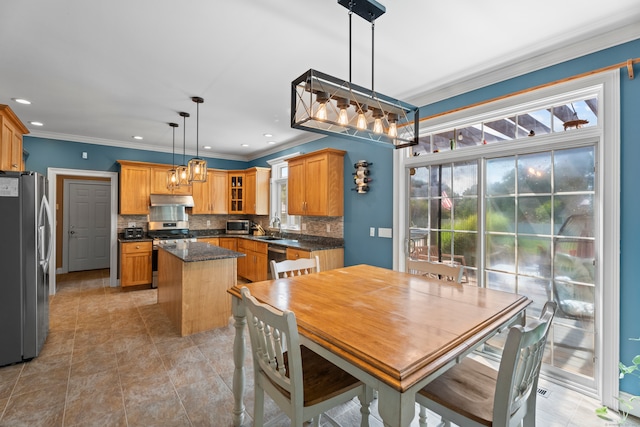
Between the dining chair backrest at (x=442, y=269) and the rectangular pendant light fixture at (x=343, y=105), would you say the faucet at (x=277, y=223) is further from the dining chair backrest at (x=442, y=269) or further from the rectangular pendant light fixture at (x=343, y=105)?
the rectangular pendant light fixture at (x=343, y=105)

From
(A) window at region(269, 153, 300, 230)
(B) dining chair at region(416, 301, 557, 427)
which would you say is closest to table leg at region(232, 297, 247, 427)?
(B) dining chair at region(416, 301, 557, 427)

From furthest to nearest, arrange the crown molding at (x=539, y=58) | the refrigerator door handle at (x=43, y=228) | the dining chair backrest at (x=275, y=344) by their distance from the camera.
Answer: the refrigerator door handle at (x=43, y=228)
the crown molding at (x=539, y=58)
the dining chair backrest at (x=275, y=344)

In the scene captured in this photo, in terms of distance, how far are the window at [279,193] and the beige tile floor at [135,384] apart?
8.97 ft

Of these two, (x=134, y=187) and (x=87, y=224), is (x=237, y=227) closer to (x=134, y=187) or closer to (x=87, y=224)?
(x=134, y=187)

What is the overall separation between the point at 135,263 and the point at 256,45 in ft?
14.3

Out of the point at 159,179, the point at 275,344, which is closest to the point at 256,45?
the point at 275,344

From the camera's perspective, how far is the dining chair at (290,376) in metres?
1.21

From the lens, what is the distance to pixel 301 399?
125 cm

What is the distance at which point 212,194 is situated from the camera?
247 inches

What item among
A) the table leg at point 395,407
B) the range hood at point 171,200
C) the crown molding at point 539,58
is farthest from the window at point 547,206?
the range hood at point 171,200

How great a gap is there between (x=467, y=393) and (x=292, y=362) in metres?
0.80

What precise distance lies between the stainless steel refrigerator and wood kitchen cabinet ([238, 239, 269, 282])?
110 inches

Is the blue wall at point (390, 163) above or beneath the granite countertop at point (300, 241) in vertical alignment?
above

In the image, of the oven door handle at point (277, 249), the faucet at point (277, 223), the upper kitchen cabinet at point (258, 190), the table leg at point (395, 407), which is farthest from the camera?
the upper kitchen cabinet at point (258, 190)
